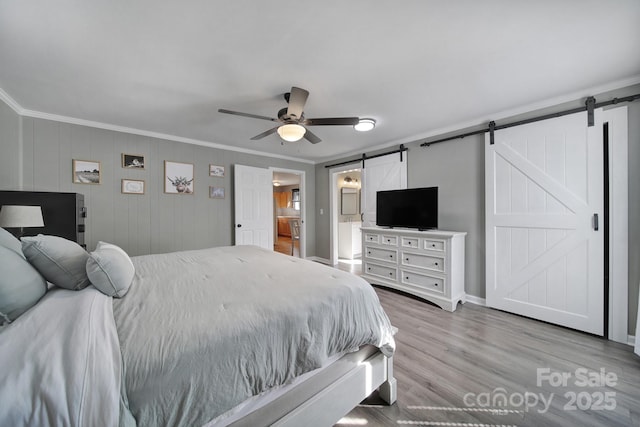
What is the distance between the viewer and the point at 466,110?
2.79 metres

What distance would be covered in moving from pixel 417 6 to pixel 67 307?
2.22 metres

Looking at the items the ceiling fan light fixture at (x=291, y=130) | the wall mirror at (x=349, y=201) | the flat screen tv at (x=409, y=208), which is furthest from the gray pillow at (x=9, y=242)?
the wall mirror at (x=349, y=201)

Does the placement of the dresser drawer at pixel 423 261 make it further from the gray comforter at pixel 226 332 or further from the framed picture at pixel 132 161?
the framed picture at pixel 132 161

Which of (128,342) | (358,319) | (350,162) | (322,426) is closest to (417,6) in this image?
(358,319)

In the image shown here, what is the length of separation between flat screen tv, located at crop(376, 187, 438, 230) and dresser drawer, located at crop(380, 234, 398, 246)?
0.75 feet

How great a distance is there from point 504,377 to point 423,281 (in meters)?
1.45

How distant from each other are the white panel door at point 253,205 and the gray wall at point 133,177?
195 millimetres

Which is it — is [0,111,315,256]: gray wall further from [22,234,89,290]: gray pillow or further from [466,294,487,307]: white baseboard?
[466,294,487,307]: white baseboard

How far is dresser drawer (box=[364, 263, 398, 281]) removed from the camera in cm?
351

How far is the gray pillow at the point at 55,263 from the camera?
3.62 feet

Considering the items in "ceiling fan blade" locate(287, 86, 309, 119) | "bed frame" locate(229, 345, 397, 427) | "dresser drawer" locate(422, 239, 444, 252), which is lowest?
"bed frame" locate(229, 345, 397, 427)

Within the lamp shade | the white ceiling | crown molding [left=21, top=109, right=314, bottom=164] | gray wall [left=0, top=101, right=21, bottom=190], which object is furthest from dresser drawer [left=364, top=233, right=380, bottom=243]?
gray wall [left=0, top=101, right=21, bottom=190]

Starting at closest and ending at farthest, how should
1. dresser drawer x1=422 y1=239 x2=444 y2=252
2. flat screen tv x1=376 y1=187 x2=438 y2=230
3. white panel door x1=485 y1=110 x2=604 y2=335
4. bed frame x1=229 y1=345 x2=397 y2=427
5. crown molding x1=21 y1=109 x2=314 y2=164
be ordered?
bed frame x1=229 y1=345 x2=397 y2=427
white panel door x1=485 y1=110 x2=604 y2=335
crown molding x1=21 y1=109 x2=314 y2=164
dresser drawer x1=422 y1=239 x2=444 y2=252
flat screen tv x1=376 y1=187 x2=438 y2=230

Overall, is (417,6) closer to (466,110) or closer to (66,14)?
(466,110)
